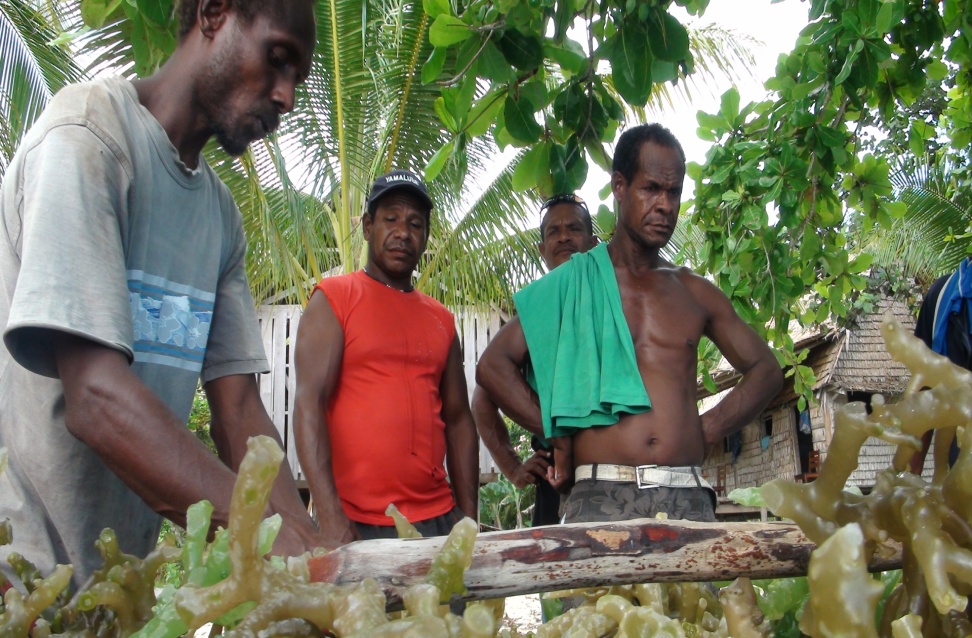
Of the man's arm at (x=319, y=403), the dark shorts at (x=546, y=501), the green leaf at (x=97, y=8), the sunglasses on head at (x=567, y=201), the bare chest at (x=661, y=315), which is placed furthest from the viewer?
the sunglasses on head at (x=567, y=201)

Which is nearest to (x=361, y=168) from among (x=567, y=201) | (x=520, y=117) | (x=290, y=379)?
(x=290, y=379)

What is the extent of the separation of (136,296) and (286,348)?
8.26m

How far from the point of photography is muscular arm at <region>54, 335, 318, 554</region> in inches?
41.5

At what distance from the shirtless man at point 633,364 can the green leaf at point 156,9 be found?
1.58 m

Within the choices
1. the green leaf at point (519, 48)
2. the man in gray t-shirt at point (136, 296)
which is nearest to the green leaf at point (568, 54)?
the green leaf at point (519, 48)

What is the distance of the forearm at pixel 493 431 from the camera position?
3590 mm

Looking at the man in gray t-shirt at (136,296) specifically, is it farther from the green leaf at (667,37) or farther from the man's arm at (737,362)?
the man's arm at (737,362)

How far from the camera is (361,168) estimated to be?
805cm

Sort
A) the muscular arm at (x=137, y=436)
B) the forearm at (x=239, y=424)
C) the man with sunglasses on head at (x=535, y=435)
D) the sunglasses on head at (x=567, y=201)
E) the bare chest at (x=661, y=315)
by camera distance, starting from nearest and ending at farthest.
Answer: the muscular arm at (x=137, y=436), the forearm at (x=239, y=424), the bare chest at (x=661, y=315), the man with sunglasses on head at (x=535, y=435), the sunglasses on head at (x=567, y=201)

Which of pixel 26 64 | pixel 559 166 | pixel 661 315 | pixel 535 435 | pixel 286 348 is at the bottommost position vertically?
pixel 535 435

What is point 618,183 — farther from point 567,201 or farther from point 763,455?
point 763,455

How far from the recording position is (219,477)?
3.51 ft

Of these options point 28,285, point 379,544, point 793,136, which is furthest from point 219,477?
point 793,136

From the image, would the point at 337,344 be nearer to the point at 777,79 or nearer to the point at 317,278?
the point at 777,79
